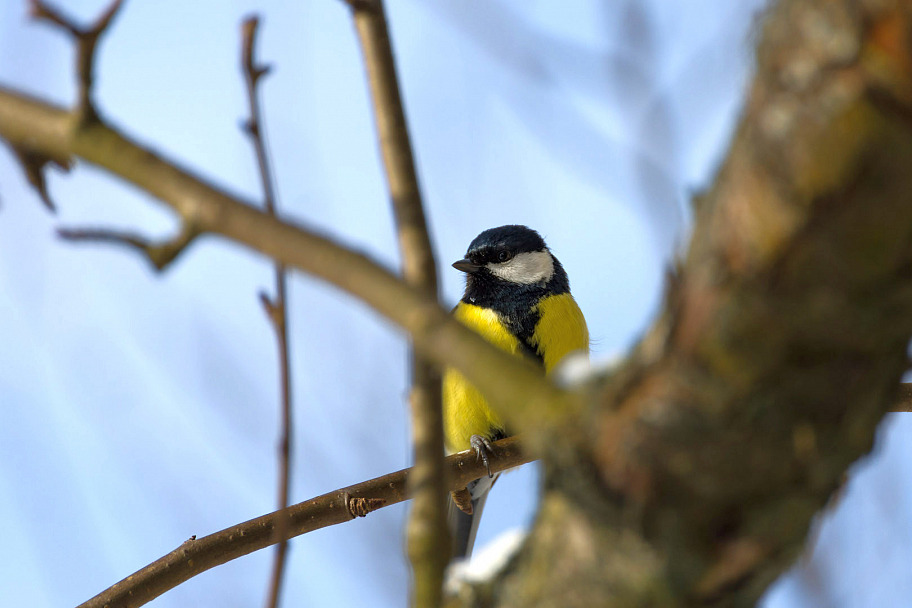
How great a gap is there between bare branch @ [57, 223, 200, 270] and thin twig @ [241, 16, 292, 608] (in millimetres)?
114

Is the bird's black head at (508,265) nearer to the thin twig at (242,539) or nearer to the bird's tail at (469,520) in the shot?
the bird's tail at (469,520)

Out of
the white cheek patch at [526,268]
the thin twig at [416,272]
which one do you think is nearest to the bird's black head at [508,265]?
the white cheek patch at [526,268]

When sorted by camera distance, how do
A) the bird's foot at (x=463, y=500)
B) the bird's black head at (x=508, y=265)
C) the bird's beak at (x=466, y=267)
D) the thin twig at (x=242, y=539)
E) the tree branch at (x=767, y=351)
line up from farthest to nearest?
the bird's beak at (x=466, y=267), the bird's black head at (x=508, y=265), the bird's foot at (x=463, y=500), the thin twig at (x=242, y=539), the tree branch at (x=767, y=351)

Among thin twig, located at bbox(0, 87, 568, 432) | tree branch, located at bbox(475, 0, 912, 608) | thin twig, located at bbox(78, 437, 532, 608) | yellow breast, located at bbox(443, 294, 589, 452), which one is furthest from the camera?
yellow breast, located at bbox(443, 294, 589, 452)

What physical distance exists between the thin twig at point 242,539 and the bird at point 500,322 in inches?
45.3

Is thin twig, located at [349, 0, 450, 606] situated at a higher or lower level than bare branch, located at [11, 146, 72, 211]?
lower

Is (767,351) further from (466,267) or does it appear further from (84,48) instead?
(466,267)

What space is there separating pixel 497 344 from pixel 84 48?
2633 mm

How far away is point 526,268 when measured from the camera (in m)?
4.00

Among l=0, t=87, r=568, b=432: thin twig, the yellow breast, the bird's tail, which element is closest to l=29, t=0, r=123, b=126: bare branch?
l=0, t=87, r=568, b=432: thin twig

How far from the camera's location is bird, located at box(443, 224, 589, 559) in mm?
3377

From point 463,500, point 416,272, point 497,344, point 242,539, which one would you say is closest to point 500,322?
point 497,344

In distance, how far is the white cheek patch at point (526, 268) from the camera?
12.7 feet

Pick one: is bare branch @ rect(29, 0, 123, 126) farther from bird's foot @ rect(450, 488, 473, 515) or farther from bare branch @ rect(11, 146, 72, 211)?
bird's foot @ rect(450, 488, 473, 515)
